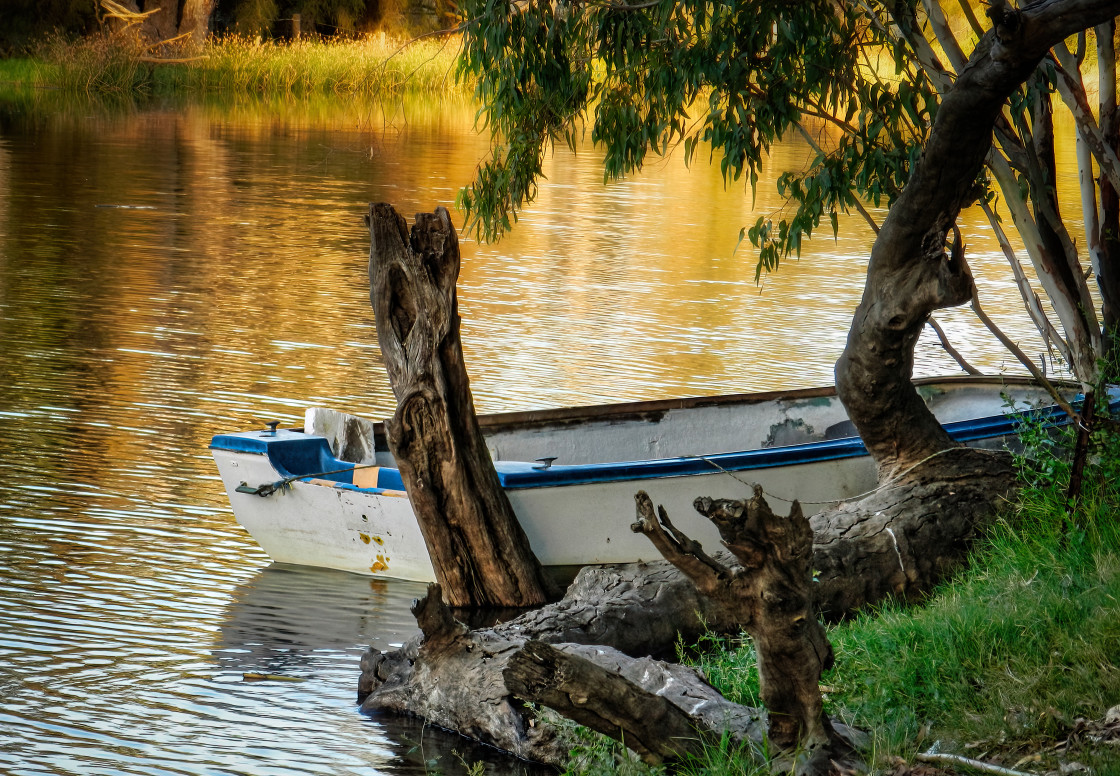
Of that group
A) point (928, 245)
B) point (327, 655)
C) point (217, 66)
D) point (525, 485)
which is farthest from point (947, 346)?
point (217, 66)

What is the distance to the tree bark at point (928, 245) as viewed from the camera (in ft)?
17.8

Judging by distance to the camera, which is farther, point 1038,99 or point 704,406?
point 704,406

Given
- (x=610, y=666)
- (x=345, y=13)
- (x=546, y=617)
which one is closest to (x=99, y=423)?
(x=546, y=617)

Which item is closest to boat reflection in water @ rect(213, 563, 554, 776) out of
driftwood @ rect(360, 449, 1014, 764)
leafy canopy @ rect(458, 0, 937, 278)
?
driftwood @ rect(360, 449, 1014, 764)

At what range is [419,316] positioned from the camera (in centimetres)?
693

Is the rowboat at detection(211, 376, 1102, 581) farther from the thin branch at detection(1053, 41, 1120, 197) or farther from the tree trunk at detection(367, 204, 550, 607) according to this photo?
the thin branch at detection(1053, 41, 1120, 197)

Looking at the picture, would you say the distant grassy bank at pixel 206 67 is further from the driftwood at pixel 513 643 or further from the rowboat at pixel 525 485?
the driftwood at pixel 513 643

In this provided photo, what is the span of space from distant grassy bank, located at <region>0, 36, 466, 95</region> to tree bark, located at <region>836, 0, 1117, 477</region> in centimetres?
3078

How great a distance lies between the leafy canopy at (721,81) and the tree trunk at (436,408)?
127 centimetres

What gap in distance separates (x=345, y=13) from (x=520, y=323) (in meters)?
32.5

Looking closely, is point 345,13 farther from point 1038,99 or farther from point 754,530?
point 754,530

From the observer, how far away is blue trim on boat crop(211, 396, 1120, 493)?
282 inches

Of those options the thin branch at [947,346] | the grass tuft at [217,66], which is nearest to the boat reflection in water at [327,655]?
the thin branch at [947,346]

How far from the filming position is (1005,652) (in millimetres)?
5035
